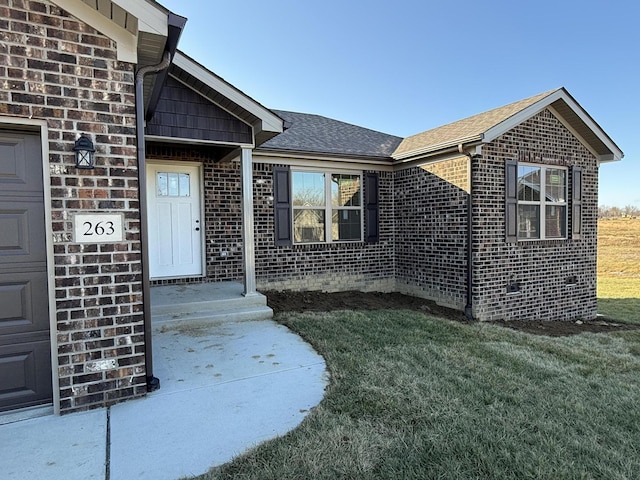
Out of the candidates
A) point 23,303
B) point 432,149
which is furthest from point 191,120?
point 432,149

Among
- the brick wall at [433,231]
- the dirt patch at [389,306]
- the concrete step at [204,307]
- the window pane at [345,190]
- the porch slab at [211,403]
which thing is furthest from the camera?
the window pane at [345,190]

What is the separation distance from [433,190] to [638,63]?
16.3 meters

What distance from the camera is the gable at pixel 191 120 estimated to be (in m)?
5.09

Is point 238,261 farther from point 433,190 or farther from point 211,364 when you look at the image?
point 433,190

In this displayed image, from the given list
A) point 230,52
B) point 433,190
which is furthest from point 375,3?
point 433,190

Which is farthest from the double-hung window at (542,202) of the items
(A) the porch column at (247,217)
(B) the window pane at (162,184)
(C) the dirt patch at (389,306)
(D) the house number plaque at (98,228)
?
(D) the house number plaque at (98,228)

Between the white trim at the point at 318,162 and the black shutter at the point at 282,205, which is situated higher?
the white trim at the point at 318,162

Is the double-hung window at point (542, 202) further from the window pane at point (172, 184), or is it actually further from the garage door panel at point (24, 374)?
the garage door panel at point (24, 374)

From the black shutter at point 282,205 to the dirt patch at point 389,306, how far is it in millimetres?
1144

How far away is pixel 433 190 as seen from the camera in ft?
25.6

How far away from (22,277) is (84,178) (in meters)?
0.90

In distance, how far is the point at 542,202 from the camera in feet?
25.9

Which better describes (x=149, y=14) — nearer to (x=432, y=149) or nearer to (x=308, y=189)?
(x=308, y=189)

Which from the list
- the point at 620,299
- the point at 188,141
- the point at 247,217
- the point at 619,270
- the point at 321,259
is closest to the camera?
the point at 188,141
